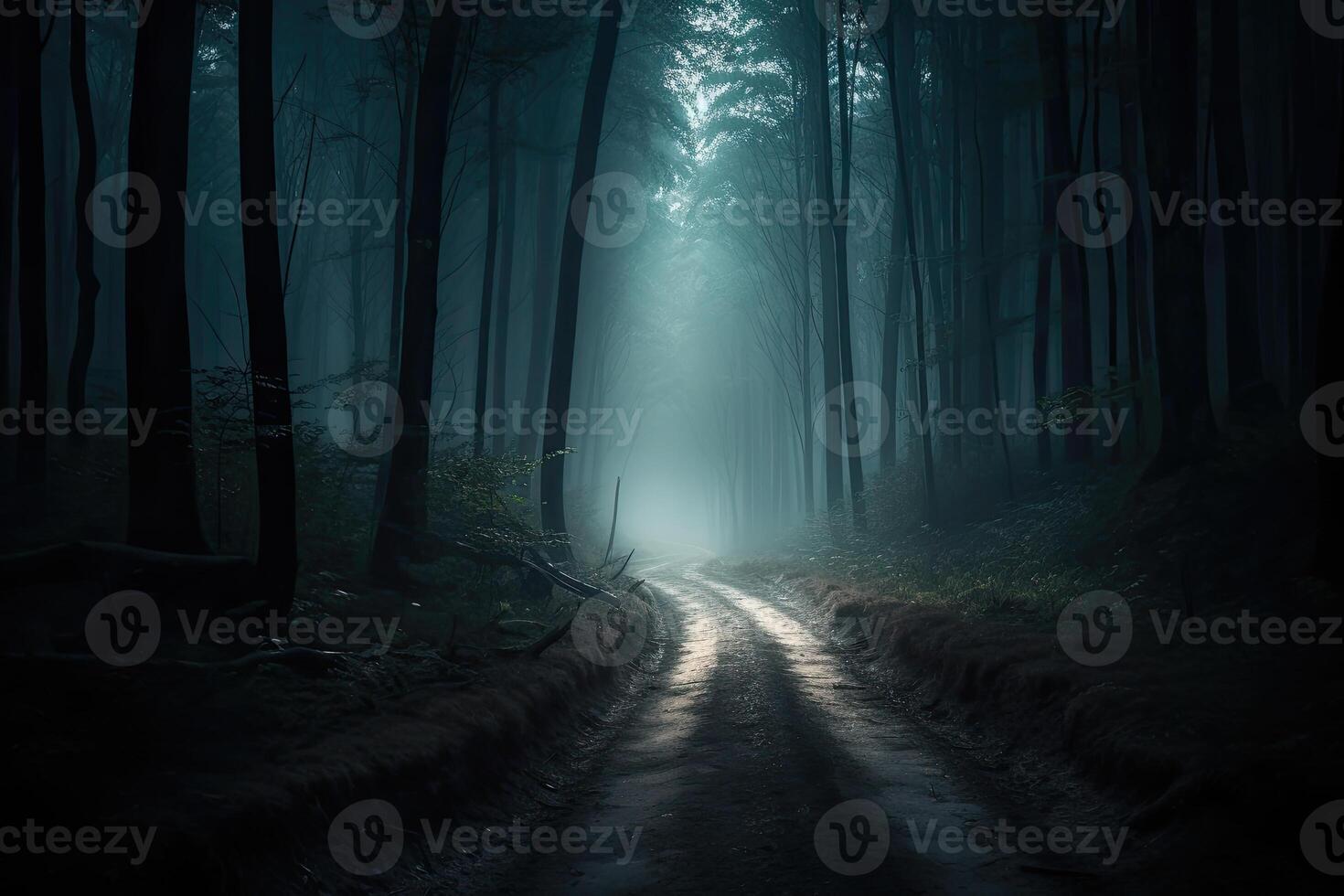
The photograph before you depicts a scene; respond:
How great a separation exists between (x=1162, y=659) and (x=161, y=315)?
31.3 ft

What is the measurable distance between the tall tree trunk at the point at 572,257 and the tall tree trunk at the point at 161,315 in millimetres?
9436

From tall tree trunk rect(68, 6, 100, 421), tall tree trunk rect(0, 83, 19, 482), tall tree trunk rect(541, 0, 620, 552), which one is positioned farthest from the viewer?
tall tree trunk rect(541, 0, 620, 552)

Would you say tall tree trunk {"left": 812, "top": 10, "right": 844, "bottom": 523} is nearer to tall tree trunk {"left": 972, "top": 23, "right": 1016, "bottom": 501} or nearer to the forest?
the forest

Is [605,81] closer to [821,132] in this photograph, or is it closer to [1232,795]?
[821,132]

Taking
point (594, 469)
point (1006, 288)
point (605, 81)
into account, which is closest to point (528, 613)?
point (605, 81)

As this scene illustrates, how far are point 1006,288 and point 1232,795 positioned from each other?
79.3 feet

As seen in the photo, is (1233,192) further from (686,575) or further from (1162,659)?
(686,575)

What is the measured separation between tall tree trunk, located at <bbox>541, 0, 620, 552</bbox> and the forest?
0.12 metres

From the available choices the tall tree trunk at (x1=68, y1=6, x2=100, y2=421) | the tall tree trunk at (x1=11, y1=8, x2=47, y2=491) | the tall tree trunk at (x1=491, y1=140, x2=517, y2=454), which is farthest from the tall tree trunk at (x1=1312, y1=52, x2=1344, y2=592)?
the tall tree trunk at (x1=491, y1=140, x2=517, y2=454)

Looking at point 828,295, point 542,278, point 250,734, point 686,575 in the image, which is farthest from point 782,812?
point 828,295

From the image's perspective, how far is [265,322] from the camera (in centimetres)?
774

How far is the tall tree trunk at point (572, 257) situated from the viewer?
56.0ft

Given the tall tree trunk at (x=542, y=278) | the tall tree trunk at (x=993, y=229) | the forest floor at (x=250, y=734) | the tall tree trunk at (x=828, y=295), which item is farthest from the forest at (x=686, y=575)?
the tall tree trunk at (x=542, y=278)

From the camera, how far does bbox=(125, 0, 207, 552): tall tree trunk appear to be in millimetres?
7527
